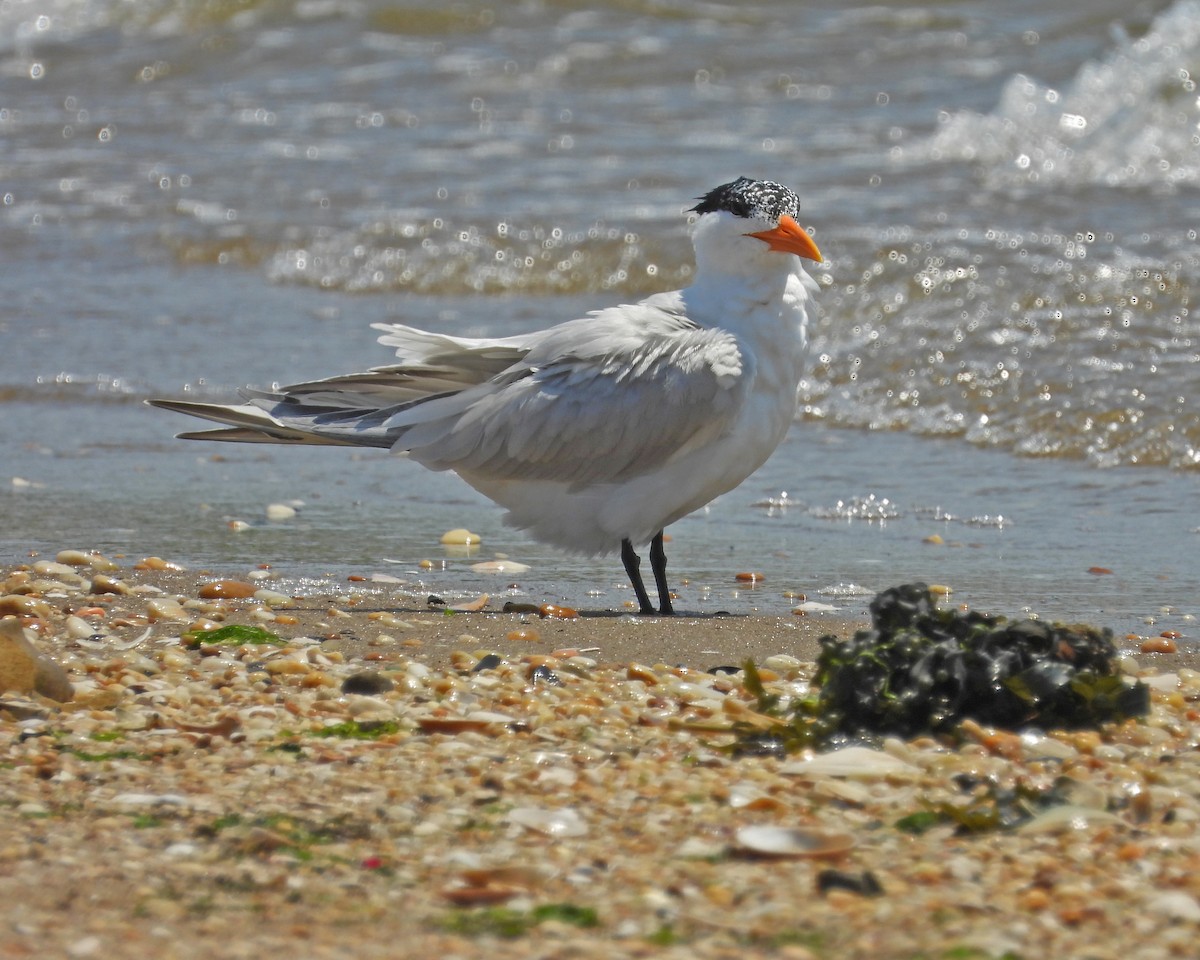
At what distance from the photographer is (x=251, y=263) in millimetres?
11047

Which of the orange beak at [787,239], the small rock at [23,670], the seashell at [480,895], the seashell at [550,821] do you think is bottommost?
the seashell at [480,895]

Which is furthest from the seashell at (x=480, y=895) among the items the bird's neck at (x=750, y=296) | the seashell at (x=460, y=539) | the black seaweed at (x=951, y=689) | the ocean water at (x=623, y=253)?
the seashell at (x=460, y=539)

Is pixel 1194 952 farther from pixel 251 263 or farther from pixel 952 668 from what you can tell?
pixel 251 263

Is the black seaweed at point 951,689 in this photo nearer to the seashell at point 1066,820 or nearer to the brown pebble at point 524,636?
the seashell at point 1066,820

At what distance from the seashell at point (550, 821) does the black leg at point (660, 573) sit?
186 centimetres

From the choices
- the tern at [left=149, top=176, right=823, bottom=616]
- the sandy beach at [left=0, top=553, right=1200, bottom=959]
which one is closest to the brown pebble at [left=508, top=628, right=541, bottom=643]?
the sandy beach at [left=0, top=553, right=1200, bottom=959]

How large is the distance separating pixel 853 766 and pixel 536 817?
634 millimetres

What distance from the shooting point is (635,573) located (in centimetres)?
509

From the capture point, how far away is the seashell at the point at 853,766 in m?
3.22

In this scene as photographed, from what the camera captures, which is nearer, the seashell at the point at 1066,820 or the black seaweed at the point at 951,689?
the seashell at the point at 1066,820

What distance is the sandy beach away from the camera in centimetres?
251

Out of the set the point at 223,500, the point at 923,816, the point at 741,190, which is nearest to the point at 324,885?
the point at 923,816

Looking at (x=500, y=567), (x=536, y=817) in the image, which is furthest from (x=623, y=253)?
(x=536, y=817)

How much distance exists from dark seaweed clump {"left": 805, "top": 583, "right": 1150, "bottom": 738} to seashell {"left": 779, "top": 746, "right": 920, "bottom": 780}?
0.59 feet
